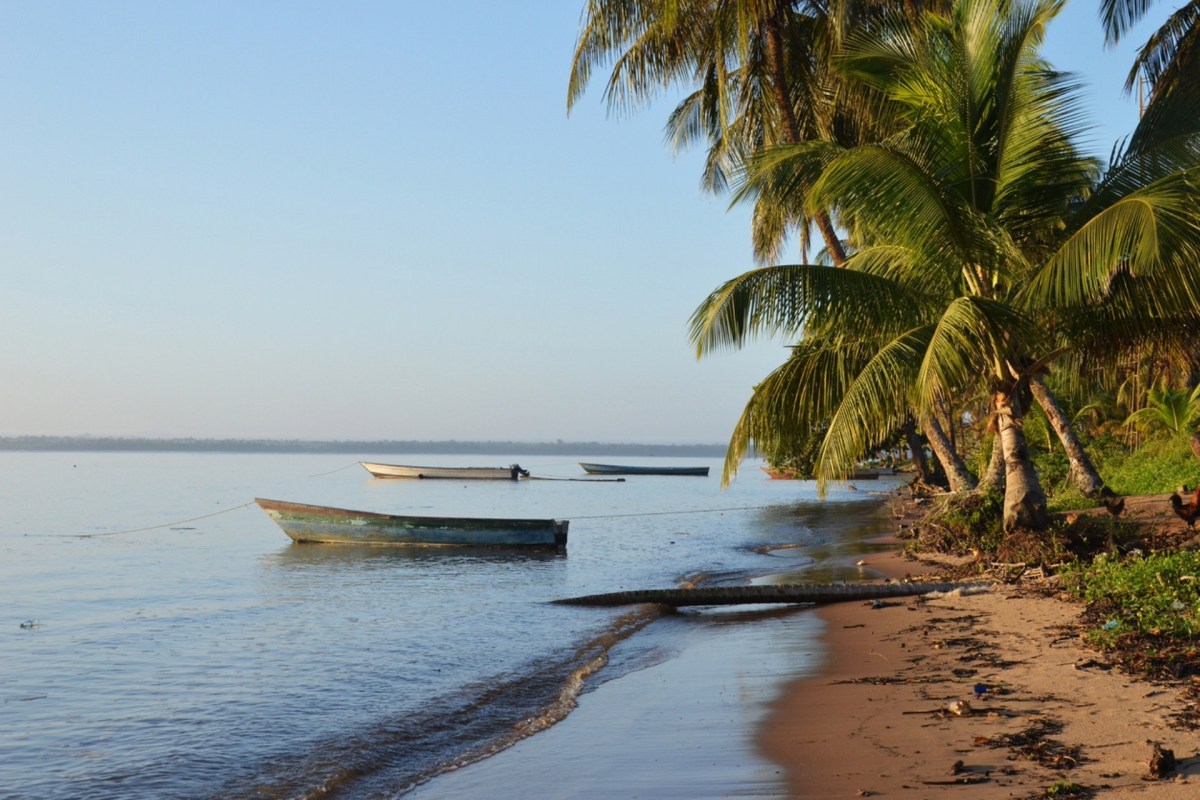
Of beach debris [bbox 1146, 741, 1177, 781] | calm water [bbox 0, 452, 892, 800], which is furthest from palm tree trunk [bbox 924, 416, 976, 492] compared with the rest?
beach debris [bbox 1146, 741, 1177, 781]

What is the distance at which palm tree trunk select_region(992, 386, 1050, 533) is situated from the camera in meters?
13.1

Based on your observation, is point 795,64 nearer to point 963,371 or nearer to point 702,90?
point 702,90

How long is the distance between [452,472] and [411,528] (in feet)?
166

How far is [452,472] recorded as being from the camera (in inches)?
2950

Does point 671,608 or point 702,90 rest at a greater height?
point 702,90

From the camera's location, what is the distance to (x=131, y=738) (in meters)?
8.62

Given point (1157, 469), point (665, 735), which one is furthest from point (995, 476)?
point (665, 735)

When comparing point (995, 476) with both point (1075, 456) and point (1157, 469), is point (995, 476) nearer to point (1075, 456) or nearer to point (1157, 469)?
point (1075, 456)

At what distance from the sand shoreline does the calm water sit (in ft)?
8.50

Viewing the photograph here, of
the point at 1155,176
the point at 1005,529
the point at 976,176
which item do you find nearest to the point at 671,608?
the point at 1005,529

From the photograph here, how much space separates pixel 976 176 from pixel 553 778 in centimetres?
967

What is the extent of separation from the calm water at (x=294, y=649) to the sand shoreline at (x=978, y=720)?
2.59m

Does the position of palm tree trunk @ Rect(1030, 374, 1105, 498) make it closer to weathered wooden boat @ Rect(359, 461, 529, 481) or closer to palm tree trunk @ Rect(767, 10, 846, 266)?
palm tree trunk @ Rect(767, 10, 846, 266)

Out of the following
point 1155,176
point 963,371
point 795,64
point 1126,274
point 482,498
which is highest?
point 795,64
